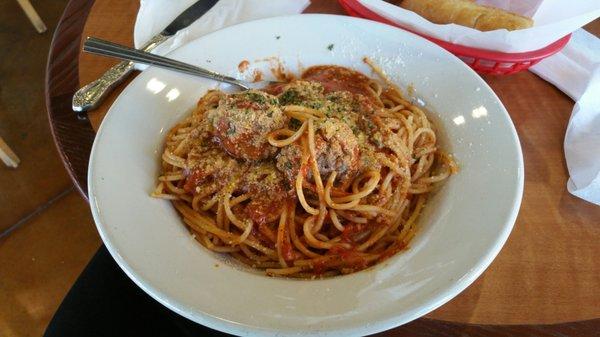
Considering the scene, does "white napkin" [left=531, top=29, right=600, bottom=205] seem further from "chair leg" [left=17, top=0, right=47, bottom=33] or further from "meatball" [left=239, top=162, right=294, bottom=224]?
"chair leg" [left=17, top=0, right=47, bottom=33]

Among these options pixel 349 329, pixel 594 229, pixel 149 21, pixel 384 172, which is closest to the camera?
pixel 349 329

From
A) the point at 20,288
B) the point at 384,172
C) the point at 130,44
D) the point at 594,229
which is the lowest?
the point at 20,288

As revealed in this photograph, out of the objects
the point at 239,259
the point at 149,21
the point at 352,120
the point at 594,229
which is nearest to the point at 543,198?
the point at 594,229

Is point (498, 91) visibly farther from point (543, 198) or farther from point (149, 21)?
point (149, 21)

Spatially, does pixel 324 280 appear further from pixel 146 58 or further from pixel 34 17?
pixel 34 17

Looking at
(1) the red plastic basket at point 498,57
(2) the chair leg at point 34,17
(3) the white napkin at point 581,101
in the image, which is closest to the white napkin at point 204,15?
(1) the red plastic basket at point 498,57

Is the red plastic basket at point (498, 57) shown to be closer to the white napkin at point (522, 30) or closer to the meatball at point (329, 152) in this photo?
the white napkin at point (522, 30)
